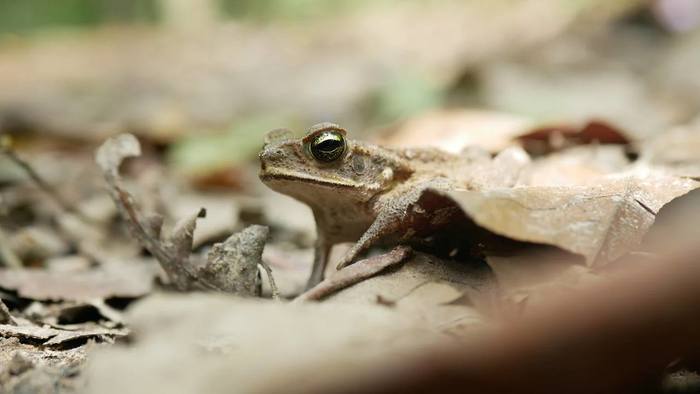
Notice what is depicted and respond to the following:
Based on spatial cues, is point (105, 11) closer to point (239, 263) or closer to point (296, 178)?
point (296, 178)

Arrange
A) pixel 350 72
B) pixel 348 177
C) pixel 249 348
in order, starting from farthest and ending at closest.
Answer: pixel 350 72 → pixel 348 177 → pixel 249 348

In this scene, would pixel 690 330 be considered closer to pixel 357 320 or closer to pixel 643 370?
pixel 643 370

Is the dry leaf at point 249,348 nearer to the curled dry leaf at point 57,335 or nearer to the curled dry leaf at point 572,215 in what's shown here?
the curled dry leaf at point 572,215

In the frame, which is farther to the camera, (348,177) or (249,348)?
(348,177)

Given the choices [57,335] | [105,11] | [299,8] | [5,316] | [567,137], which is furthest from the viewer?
[105,11]

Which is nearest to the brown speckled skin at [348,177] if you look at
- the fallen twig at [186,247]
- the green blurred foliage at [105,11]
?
the fallen twig at [186,247]

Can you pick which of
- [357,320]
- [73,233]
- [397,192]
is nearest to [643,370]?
[357,320]

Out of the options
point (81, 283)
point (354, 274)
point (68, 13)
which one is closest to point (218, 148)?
point (81, 283)

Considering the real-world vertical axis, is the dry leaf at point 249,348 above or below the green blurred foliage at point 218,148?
below
